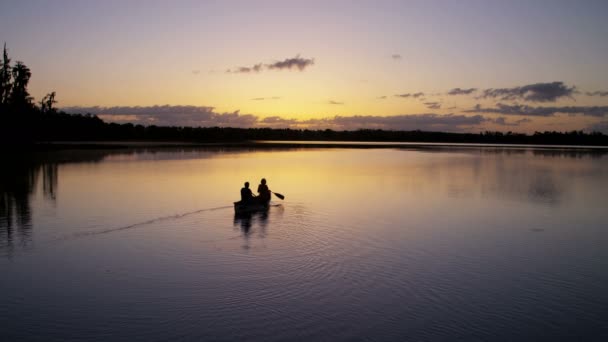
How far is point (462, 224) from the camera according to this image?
43.7 feet

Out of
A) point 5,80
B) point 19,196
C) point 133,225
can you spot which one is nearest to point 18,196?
point 19,196

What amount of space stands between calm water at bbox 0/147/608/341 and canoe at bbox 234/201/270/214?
1.76 feet

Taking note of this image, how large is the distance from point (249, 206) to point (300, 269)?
6.22m

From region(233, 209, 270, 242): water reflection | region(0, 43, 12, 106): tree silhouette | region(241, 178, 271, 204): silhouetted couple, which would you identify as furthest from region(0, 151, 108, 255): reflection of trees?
region(0, 43, 12, 106): tree silhouette

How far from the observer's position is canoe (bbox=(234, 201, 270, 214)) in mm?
14164

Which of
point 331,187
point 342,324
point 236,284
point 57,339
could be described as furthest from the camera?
point 331,187

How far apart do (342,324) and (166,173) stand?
73.2 feet

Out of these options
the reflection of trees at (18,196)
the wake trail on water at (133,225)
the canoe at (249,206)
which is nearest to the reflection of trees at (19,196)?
the reflection of trees at (18,196)

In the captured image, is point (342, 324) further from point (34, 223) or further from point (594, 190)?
point (594, 190)

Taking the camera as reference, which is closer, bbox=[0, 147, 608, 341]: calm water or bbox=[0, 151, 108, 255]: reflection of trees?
bbox=[0, 147, 608, 341]: calm water

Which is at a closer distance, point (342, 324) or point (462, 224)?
point (342, 324)

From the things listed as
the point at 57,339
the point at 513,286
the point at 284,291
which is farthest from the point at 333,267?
the point at 57,339

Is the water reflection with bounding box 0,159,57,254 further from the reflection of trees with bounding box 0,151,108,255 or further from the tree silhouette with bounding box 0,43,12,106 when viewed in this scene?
the tree silhouette with bounding box 0,43,12,106

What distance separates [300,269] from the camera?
856 cm
